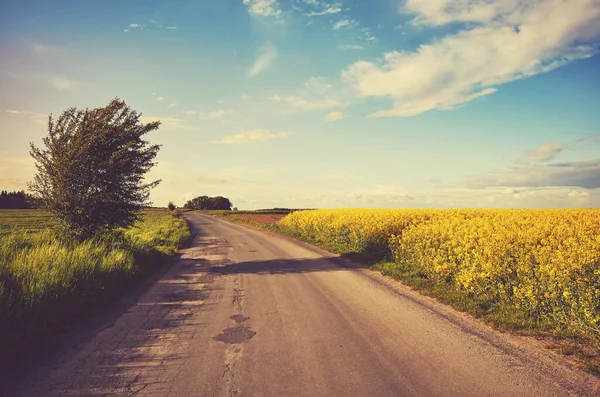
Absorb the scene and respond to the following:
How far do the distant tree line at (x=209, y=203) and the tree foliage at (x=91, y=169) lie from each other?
395ft

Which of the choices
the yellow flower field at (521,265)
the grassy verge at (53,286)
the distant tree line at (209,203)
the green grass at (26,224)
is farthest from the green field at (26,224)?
the distant tree line at (209,203)

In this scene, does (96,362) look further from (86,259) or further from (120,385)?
(86,259)

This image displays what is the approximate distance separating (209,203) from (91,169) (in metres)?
127

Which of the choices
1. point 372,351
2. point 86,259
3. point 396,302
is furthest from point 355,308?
point 86,259

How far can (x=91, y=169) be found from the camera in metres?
12.2

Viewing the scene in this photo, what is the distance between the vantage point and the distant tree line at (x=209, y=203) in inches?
5276

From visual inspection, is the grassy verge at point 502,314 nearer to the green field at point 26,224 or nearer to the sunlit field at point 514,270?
the sunlit field at point 514,270

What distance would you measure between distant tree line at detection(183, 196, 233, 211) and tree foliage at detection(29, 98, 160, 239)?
12039 centimetres

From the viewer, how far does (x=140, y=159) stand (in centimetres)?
1339

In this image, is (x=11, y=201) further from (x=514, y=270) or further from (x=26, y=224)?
(x=514, y=270)

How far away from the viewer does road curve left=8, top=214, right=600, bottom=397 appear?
4.40 meters

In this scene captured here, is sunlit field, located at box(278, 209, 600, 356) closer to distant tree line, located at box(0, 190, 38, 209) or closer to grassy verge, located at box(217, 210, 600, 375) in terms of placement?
grassy verge, located at box(217, 210, 600, 375)

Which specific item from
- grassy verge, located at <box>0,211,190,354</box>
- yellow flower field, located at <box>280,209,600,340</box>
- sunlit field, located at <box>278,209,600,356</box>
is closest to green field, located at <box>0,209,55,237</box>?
grassy verge, located at <box>0,211,190,354</box>

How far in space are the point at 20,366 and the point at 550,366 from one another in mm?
7548
